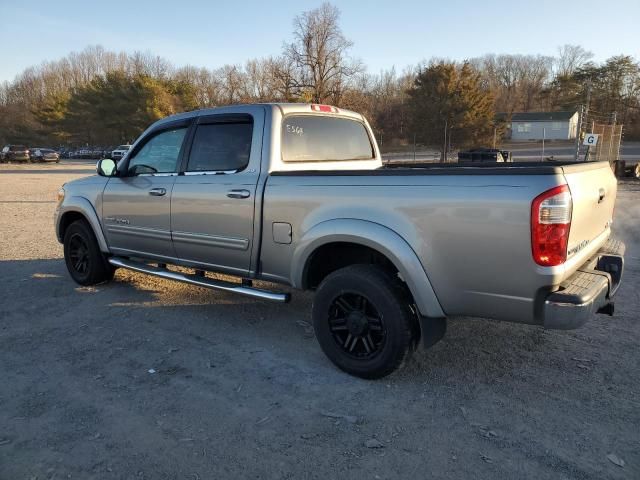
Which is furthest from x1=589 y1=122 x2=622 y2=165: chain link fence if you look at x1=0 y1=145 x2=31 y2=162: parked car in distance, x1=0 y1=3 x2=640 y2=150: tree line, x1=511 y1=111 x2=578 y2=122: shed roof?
x1=511 y1=111 x2=578 y2=122: shed roof

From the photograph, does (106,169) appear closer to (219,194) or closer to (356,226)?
(219,194)

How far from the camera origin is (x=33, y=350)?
13.5 feet

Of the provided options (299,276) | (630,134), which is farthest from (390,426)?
(630,134)

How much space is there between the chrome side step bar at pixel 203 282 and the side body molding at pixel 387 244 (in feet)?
1.84

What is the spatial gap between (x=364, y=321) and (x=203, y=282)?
173cm

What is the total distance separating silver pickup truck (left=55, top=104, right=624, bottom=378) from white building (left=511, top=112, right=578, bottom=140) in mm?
71305

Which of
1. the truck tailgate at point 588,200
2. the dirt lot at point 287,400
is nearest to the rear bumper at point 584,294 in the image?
the truck tailgate at point 588,200

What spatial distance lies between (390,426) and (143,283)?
13.3 feet

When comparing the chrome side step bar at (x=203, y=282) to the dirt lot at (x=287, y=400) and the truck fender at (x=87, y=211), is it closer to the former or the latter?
the truck fender at (x=87, y=211)

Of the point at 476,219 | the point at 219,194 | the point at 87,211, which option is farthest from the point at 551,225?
the point at 87,211

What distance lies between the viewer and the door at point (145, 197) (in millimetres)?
4773

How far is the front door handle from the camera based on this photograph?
4027mm

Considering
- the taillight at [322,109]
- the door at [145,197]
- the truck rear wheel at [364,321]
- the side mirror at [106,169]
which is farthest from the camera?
the side mirror at [106,169]

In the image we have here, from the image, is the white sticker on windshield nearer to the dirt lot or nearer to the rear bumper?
the dirt lot
